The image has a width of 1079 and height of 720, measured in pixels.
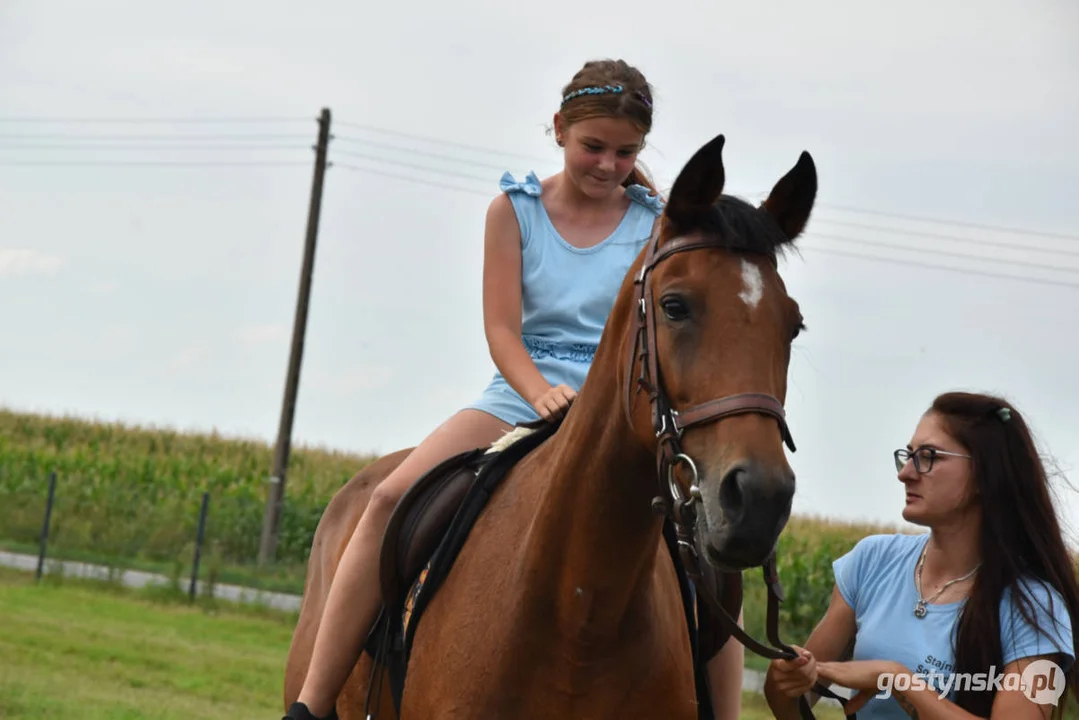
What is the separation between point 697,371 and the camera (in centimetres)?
280

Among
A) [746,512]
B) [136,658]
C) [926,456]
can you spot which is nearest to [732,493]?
[746,512]

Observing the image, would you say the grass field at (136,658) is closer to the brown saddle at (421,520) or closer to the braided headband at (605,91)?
the brown saddle at (421,520)

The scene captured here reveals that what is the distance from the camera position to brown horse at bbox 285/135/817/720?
8.84ft

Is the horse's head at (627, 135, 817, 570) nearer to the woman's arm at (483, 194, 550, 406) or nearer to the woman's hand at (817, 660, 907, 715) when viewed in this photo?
the woman's arm at (483, 194, 550, 406)

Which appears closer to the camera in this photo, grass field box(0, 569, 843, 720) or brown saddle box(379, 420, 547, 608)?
brown saddle box(379, 420, 547, 608)

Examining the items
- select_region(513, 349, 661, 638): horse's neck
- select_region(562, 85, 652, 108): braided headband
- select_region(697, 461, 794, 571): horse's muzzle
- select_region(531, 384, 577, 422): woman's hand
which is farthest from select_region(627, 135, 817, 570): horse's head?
select_region(562, 85, 652, 108): braided headband

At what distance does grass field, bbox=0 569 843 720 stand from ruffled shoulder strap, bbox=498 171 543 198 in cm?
609

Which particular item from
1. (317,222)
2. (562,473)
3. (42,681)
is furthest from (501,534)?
(317,222)

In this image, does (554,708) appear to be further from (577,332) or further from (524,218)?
(524,218)

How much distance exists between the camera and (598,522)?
320cm

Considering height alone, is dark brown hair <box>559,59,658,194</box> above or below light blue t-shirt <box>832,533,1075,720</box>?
above

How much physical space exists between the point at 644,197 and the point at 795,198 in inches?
37.8

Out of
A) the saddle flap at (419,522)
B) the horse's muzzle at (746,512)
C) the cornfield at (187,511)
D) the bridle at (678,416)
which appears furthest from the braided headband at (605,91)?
the cornfield at (187,511)

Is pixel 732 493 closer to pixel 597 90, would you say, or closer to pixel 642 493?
pixel 642 493
